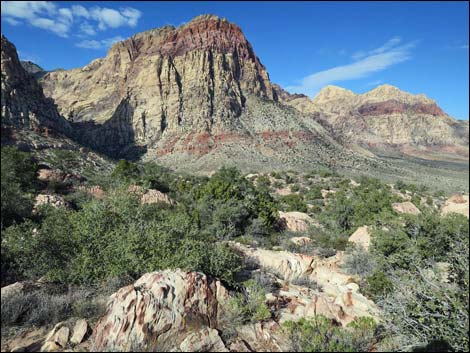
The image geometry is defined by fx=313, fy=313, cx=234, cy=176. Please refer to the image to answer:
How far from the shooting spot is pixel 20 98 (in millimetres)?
45688

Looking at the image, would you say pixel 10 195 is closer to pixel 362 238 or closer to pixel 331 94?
pixel 362 238

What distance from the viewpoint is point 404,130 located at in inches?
5669

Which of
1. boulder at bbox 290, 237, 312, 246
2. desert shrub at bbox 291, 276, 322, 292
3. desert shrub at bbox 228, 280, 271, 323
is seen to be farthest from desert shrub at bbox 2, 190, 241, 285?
boulder at bbox 290, 237, 312, 246

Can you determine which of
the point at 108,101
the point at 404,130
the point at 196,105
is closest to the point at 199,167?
the point at 196,105

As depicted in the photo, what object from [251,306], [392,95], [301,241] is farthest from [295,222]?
[392,95]

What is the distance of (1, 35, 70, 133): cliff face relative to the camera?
42.6 metres

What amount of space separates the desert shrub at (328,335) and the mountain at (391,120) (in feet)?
375

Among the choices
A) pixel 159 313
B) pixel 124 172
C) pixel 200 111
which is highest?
pixel 200 111

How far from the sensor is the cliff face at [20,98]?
1676 inches

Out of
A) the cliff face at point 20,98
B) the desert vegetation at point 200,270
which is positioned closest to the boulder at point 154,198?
the desert vegetation at point 200,270

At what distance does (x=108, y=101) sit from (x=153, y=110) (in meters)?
24.1

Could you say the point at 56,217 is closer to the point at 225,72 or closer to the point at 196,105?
the point at 196,105

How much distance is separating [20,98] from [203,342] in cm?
5271

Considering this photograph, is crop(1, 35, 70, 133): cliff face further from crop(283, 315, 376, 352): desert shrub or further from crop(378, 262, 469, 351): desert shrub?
crop(378, 262, 469, 351): desert shrub
